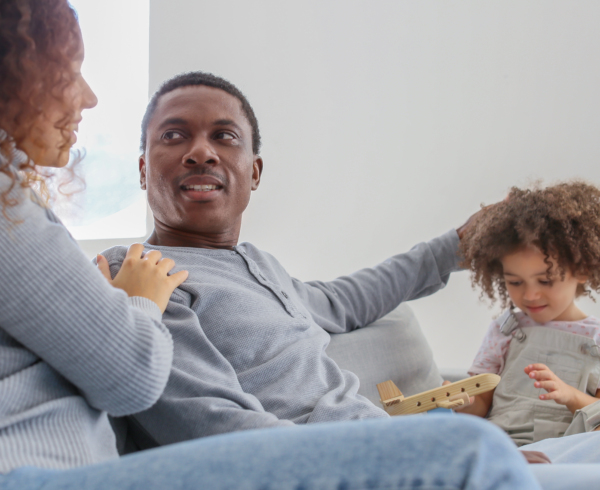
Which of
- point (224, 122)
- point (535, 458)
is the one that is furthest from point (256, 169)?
point (535, 458)

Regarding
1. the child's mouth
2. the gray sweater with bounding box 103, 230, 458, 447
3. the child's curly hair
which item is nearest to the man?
the gray sweater with bounding box 103, 230, 458, 447

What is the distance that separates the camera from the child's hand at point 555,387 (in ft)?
3.96

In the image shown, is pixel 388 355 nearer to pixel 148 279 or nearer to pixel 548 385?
pixel 548 385

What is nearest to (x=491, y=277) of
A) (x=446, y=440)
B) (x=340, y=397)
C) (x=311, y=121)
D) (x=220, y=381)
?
(x=340, y=397)

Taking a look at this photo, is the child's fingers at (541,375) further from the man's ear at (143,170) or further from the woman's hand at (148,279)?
the man's ear at (143,170)

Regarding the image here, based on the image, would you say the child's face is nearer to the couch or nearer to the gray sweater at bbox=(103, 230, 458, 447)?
the couch

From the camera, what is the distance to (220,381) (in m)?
0.84

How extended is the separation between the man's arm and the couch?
1.5 inches

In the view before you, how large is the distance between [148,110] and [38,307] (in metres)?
0.77

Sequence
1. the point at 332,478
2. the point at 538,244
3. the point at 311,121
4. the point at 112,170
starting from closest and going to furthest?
the point at 332,478
the point at 538,244
the point at 112,170
the point at 311,121

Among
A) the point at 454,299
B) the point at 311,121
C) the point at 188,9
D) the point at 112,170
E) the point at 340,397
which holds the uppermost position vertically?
the point at 188,9

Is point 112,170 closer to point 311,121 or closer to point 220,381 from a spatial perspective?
point 311,121

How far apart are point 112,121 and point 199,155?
53.2 inches

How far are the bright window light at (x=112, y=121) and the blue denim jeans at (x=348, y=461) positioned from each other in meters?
1.96
